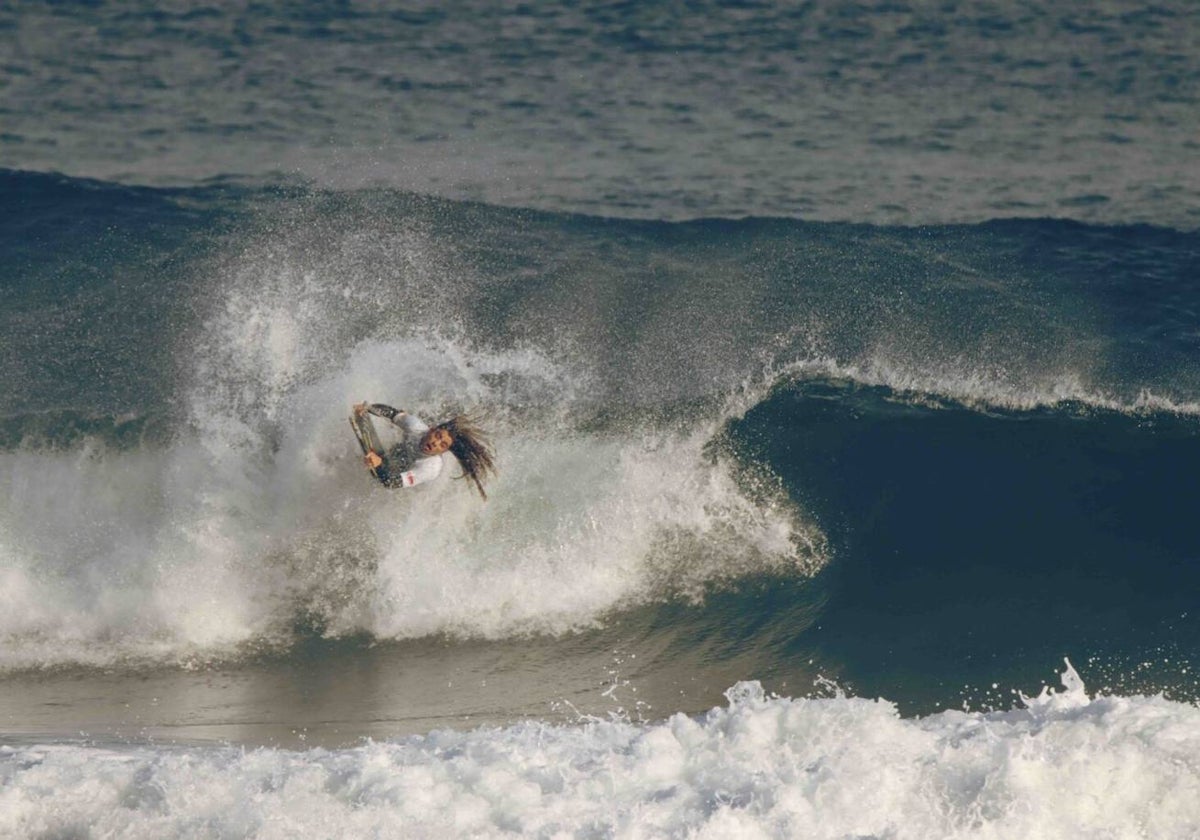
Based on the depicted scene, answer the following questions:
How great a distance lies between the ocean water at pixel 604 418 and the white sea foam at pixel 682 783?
4 centimetres

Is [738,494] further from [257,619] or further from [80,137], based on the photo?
[80,137]

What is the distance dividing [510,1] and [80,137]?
662 centimetres

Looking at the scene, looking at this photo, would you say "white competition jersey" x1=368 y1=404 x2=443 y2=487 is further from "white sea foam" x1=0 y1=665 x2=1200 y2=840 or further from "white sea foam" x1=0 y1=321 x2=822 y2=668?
"white sea foam" x1=0 y1=665 x2=1200 y2=840

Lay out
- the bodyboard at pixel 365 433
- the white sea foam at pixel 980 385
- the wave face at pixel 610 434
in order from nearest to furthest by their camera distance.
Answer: the bodyboard at pixel 365 433 < the wave face at pixel 610 434 < the white sea foam at pixel 980 385

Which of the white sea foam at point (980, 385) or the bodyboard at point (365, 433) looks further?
the white sea foam at point (980, 385)

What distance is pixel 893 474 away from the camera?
1520cm

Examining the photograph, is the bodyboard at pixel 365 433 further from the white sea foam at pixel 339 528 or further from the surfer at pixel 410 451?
the white sea foam at pixel 339 528

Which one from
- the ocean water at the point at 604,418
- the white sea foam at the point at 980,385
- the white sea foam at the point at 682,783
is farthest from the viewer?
the white sea foam at the point at 980,385

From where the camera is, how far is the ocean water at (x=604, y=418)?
439 inches

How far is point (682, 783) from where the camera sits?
11.0m

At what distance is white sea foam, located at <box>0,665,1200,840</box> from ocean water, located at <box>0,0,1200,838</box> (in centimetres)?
4

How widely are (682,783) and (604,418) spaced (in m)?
5.30

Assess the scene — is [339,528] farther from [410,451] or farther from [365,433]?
[410,451]

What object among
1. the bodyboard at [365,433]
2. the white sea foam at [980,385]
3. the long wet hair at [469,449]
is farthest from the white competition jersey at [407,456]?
the white sea foam at [980,385]
